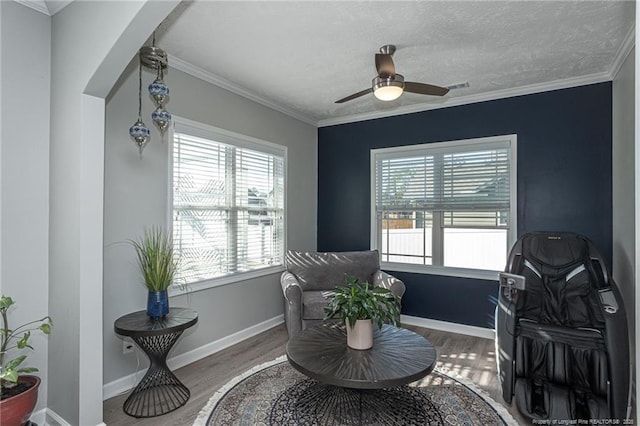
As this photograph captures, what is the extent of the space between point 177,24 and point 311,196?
288cm

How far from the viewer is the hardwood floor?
91.1 inches

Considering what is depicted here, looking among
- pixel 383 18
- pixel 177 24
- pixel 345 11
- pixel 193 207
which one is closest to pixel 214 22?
pixel 177 24

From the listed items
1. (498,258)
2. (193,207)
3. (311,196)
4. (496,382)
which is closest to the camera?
(496,382)

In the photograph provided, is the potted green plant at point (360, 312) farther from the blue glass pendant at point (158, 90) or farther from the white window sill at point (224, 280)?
the blue glass pendant at point (158, 90)

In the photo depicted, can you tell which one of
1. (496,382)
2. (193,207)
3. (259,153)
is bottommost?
(496,382)

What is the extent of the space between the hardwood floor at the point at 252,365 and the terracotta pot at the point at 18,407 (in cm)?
54

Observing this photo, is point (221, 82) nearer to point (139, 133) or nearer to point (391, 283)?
point (139, 133)

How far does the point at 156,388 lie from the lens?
2596 mm

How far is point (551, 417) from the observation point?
214cm

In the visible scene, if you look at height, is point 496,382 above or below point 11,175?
below

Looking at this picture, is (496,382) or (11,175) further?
(496,382)

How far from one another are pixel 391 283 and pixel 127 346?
2.45m

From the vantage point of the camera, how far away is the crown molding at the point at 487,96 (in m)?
3.39

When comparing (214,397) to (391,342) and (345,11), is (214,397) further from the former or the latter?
(345,11)
